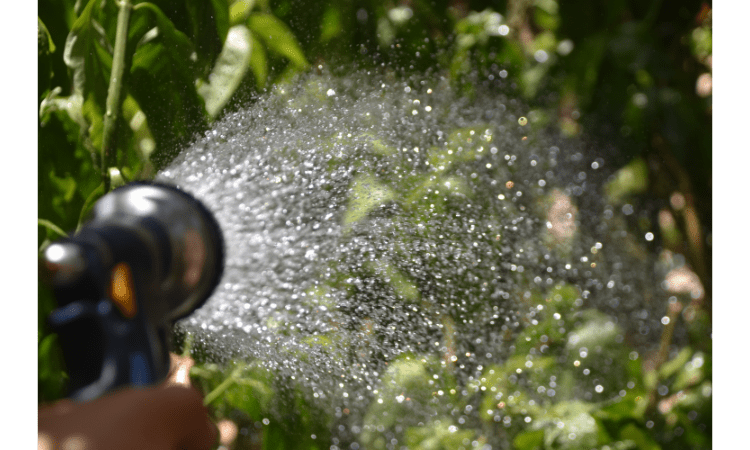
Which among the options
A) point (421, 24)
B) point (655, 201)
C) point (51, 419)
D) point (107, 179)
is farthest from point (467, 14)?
point (51, 419)

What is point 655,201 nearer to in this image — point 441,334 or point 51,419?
point 441,334

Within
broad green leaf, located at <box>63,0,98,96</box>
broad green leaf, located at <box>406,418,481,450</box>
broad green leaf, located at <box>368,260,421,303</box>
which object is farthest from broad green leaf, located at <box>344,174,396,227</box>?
broad green leaf, located at <box>63,0,98,96</box>

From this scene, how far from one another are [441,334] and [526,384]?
6cm

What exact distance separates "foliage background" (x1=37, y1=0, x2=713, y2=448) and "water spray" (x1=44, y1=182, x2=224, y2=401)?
0.06 meters

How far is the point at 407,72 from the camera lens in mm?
326

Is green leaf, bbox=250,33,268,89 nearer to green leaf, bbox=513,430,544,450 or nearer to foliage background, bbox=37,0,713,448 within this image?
foliage background, bbox=37,0,713,448

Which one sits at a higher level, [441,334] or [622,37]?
[622,37]

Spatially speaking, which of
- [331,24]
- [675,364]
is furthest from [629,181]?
[331,24]

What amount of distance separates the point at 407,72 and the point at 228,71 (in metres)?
0.13

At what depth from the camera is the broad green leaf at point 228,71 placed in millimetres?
363

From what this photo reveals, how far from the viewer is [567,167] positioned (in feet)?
0.99

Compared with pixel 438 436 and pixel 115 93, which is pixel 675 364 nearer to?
pixel 438 436

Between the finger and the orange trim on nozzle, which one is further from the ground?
the orange trim on nozzle

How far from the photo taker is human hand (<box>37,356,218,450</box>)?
0.35 metres
